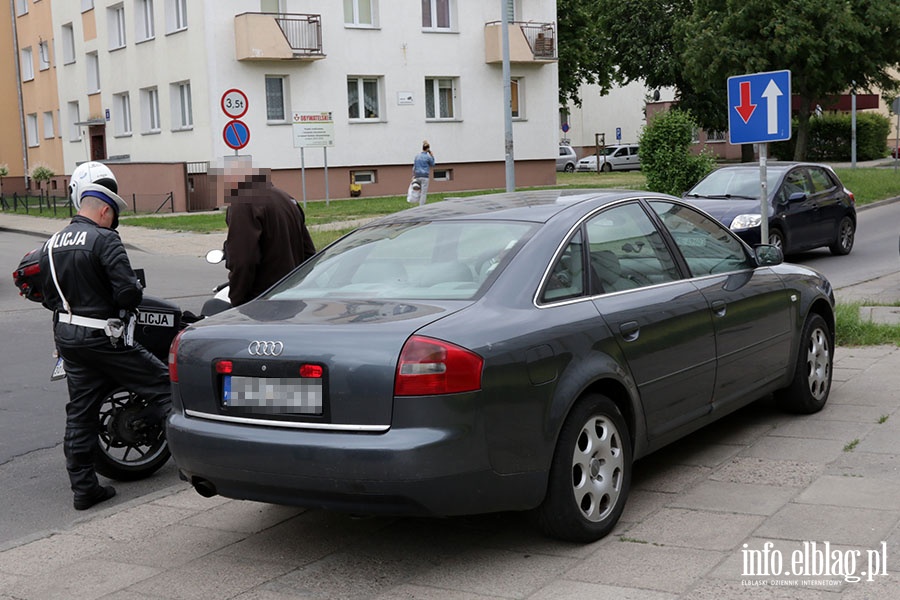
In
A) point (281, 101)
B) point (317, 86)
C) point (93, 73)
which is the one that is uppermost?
point (93, 73)

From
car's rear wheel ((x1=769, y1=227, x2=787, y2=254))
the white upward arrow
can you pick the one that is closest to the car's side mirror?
the white upward arrow

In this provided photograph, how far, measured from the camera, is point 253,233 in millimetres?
6711

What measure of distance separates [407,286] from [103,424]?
234cm

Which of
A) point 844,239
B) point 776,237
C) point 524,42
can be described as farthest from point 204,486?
point 524,42

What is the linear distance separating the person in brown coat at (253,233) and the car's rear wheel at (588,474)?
2.67 m

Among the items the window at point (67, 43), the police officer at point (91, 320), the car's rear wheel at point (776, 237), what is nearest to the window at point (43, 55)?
the window at point (67, 43)

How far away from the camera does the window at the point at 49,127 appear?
4609cm

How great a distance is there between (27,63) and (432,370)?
49.1 m

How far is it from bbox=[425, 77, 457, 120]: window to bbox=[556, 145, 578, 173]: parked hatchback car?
2153 centimetres

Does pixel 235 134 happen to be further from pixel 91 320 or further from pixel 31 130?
pixel 31 130

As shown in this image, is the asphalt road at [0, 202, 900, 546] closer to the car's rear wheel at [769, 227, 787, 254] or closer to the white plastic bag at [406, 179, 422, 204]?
the car's rear wheel at [769, 227, 787, 254]

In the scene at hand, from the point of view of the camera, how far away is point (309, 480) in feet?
14.2

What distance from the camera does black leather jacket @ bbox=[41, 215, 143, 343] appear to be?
223 inches

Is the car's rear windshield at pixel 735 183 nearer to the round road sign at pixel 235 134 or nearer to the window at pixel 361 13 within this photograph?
the round road sign at pixel 235 134
